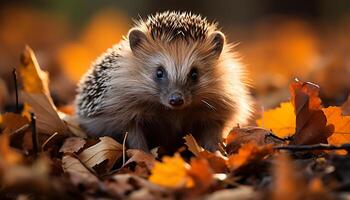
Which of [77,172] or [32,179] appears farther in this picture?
[77,172]

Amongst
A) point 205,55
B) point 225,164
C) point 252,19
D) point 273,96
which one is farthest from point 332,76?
point 252,19

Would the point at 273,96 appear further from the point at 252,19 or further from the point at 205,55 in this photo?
the point at 252,19

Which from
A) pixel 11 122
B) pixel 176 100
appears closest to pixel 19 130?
pixel 11 122

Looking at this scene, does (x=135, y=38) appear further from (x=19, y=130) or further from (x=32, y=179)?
(x=32, y=179)

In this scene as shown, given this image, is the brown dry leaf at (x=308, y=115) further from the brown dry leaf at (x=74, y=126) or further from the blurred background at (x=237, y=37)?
the blurred background at (x=237, y=37)

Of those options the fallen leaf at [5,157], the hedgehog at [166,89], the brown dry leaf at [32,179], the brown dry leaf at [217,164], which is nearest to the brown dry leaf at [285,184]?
the brown dry leaf at [217,164]
